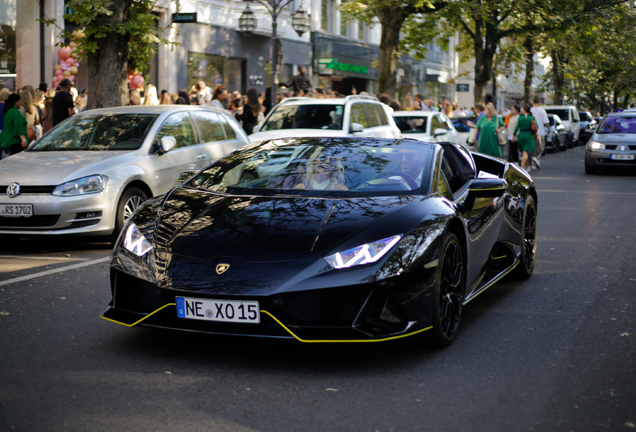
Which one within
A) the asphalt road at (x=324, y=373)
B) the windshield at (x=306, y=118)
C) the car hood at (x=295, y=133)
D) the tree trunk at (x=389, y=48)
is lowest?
the asphalt road at (x=324, y=373)

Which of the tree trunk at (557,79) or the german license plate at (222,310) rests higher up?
the tree trunk at (557,79)

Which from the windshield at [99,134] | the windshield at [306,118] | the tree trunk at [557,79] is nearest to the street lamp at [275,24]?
the windshield at [306,118]

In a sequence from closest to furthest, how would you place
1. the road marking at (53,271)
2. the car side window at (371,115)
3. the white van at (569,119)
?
the road marking at (53,271), the car side window at (371,115), the white van at (569,119)

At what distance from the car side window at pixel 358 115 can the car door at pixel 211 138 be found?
3949mm

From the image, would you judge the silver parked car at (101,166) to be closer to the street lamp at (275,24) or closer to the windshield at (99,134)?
the windshield at (99,134)

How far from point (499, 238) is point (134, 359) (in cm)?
304

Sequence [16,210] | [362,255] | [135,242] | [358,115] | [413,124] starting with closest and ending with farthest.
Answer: [362,255]
[135,242]
[16,210]
[358,115]
[413,124]

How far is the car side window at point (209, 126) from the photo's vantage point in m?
11.1

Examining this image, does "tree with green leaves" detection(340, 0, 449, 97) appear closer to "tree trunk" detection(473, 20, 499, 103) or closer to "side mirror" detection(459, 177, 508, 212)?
"tree trunk" detection(473, 20, 499, 103)

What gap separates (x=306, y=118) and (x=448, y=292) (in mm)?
10459

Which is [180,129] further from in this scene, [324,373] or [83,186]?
[324,373]

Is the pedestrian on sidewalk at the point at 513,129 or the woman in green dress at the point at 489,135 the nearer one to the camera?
the woman in green dress at the point at 489,135

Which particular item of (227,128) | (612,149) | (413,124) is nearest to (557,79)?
(612,149)

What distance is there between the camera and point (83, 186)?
8.77 m
